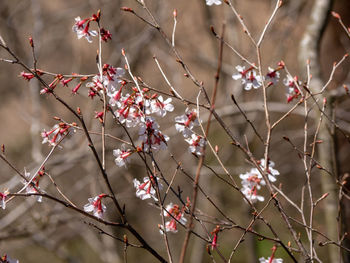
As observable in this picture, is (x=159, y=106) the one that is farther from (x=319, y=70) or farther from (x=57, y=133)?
(x=319, y=70)

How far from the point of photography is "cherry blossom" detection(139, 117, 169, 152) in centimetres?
158

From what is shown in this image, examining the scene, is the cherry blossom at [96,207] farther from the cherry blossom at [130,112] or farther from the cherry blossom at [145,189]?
the cherry blossom at [130,112]

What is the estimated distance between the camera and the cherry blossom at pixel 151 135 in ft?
5.18

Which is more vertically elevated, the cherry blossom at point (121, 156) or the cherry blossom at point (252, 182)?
the cherry blossom at point (252, 182)

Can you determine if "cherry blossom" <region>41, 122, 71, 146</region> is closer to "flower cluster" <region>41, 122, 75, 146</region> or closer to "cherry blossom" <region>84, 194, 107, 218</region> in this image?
"flower cluster" <region>41, 122, 75, 146</region>

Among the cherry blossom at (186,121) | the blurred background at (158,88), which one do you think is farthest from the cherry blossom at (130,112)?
the blurred background at (158,88)

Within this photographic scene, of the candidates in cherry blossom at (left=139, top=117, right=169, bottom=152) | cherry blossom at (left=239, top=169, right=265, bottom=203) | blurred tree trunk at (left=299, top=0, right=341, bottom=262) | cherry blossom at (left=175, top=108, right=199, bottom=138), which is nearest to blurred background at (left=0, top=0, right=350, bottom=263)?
blurred tree trunk at (left=299, top=0, right=341, bottom=262)

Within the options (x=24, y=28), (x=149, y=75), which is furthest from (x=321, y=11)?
(x=24, y=28)

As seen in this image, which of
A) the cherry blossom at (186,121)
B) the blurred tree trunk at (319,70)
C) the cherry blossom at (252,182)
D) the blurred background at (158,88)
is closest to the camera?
the cherry blossom at (186,121)

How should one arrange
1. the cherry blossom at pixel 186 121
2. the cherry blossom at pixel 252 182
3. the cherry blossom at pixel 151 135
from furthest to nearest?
the cherry blossom at pixel 252 182 < the cherry blossom at pixel 186 121 < the cherry blossom at pixel 151 135

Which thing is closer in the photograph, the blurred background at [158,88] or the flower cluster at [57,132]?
the flower cluster at [57,132]

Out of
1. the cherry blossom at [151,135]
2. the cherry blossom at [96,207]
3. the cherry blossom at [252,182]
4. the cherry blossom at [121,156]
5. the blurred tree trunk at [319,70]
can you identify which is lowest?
the cherry blossom at [96,207]

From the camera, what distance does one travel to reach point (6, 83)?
7.20m

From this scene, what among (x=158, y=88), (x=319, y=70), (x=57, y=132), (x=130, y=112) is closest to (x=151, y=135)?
(x=130, y=112)
